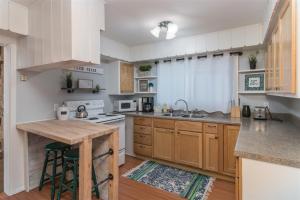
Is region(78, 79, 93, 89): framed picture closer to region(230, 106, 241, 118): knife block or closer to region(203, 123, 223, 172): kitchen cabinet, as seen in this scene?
region(203, 123, 223, 172): kitchen cabinet

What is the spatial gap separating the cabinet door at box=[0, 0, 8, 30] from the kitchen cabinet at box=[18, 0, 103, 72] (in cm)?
22

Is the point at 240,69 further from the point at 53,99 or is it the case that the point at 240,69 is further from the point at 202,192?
the point at 53,99

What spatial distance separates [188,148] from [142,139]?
37.3 inches

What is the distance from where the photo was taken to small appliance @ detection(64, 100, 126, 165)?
286 centimetres

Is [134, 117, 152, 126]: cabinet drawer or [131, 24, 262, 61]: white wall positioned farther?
[134, 117, 152, 126]: cabinet drawer

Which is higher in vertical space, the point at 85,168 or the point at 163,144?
the point at 85,168

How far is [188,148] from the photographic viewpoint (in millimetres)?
2936

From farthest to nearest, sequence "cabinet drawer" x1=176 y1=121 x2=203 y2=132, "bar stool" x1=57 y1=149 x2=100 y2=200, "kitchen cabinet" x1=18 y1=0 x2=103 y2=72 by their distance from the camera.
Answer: "cabinet drawer" x1=176 y1=121 x2=203 y2=132 → "bar stool" x1=57 y1=149 x2=100 y2=200 → "kitchen cabinet" x1=18 y1=0 x2=103 y2=72

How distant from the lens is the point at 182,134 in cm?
299

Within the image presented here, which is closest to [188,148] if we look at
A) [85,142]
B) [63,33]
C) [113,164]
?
[113,164]

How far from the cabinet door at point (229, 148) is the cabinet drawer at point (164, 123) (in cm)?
89

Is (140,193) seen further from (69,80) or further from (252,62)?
(252,62)

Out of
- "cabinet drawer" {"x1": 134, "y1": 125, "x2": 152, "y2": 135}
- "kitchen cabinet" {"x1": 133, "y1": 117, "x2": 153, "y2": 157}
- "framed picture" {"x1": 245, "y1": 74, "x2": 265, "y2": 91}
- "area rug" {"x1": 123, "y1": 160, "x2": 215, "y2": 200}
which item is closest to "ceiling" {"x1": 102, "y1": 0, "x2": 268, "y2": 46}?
"framed picture" {"x1": 245, "y1": 74, "x2": 265, "y2": 91}

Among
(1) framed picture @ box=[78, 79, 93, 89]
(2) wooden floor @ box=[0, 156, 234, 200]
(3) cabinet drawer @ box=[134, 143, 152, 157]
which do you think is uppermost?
(1) framed picture @ box=[78, 79, 93, 89]
